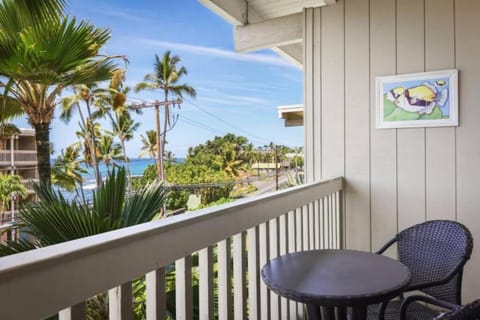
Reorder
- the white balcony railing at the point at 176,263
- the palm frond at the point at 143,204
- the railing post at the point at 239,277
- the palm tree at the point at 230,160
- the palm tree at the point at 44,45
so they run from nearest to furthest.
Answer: the white balcony railing at the point at 176,263 < the railing post at the point at 239,277 < the palm frond at the point at 143,204 < the palm tree at the point at 44,45 < the palm tree at the point at 230,160

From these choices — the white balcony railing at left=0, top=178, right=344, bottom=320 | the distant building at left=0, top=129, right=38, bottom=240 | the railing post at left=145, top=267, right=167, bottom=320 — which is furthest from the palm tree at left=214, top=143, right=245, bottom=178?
the railing post at left=145, top=267, right=167, bottom=320

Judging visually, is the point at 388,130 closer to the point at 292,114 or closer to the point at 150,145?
the point at 292,114

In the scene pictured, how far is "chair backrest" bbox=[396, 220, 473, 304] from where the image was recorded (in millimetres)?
1723

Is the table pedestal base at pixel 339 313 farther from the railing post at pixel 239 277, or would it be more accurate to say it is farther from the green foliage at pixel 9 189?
the green foliage at pixel 9 189

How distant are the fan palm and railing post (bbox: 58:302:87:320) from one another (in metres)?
1.13

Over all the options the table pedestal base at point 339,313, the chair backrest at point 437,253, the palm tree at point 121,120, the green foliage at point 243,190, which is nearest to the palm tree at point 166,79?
the palm tree at point 121,120

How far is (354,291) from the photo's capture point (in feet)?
3.93

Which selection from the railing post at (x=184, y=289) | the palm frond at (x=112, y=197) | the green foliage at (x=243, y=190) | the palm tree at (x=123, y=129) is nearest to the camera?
the railing post at (x=184, y=289)

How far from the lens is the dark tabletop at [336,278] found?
118cm

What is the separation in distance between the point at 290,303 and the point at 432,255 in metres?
0.77

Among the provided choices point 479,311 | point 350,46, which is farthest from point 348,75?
point 479,311

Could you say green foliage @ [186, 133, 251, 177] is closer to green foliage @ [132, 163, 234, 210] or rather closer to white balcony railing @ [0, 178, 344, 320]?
green foliage @ [132, 163, 234, 210]

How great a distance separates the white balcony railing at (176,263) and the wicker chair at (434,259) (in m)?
0.55

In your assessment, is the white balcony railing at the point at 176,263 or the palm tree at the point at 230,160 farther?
the palm tree at the point at 230,160
